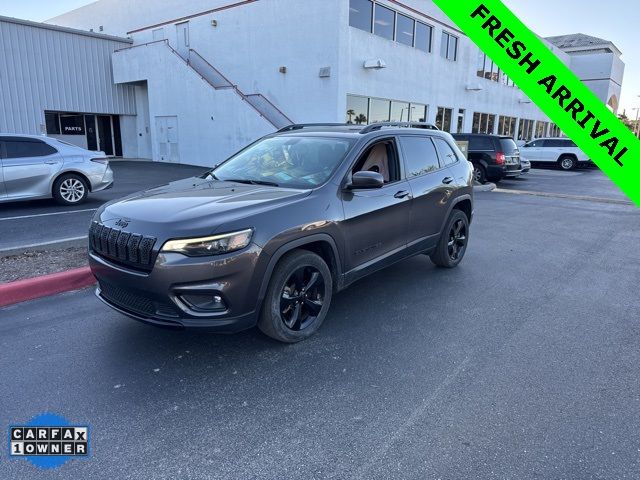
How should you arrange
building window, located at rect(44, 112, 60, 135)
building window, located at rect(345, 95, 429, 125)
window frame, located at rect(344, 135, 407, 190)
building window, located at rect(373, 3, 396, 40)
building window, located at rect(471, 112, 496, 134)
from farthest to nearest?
building window, located at rect(471, 112, 496, 134)
building window, located at rect(44, 112, 60, 135)
building window, located at rect(373, 3, 396, 40)
building window, located at rect(345, 95, 429, 125)
window frame, located at rect(344, 135, 407, 190)

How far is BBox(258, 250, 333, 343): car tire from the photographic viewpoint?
3.47 meters

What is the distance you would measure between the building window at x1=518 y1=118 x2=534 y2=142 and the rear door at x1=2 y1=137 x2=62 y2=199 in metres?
35.2

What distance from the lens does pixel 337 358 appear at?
3580 mm

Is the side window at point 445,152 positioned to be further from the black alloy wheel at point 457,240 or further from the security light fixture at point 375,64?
the security light fixture at point 375,64

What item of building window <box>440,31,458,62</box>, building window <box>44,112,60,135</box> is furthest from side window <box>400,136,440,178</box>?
building window <box>44,112,60,135</box>

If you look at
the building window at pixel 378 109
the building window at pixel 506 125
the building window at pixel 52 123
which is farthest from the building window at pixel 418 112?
the building window at pixel 52 123

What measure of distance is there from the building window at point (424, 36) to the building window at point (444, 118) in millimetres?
3351

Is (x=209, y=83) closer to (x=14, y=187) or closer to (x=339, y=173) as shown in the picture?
(x=14, y=187)

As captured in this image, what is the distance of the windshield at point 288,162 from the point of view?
410 cm

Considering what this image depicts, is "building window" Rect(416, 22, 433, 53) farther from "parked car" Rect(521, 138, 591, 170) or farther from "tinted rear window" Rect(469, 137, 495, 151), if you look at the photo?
"parked car" Rect(521, 138, 591, 170)

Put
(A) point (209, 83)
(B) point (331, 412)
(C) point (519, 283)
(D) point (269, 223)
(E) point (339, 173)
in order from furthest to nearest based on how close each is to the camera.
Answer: (A) point (209, 83) < (C) point (519, 283) < (E) point (339, 173) < (D) point (269, 223) < (B) point (331, 412)

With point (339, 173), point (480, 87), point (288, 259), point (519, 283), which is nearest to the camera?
point (288, 259)

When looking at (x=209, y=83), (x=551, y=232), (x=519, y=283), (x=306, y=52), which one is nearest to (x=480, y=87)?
(x=306, y=52)

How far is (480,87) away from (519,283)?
77.8 feet
